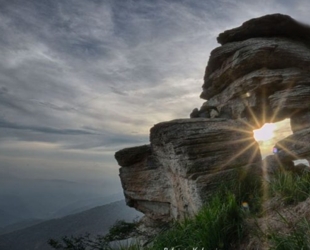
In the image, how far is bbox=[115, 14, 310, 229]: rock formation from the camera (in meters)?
16.0

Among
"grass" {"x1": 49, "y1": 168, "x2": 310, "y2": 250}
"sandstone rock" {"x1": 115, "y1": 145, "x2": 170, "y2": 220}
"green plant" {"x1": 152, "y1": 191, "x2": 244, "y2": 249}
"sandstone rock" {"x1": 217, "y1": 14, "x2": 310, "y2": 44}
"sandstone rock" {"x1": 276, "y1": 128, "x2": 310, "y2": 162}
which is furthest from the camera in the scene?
"sandstone rock" {"x1": 217, "y1": 14, "x2": 310, "y2": 44}

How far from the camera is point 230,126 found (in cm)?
1794

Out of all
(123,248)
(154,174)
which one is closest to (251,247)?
(123,248)

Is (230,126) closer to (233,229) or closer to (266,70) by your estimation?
(266,70)

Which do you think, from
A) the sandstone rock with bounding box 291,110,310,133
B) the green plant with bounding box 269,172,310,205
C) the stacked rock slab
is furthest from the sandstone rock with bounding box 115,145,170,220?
the sandstone rock with bounding box 291,110,310,133

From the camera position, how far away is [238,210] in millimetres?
10086

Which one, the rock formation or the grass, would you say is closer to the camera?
the grass

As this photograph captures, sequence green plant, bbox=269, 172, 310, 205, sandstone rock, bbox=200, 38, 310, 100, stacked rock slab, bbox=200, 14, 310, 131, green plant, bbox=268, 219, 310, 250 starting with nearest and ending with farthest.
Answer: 1. green plant, bbox=268, 219, 310, 250
2. green plant, bbox=269, 172, 310, 205
3. stacked rock slab, bbox=200, 14, 310, 131
4. sandstone rock, bbox=200, 38, 310, 100

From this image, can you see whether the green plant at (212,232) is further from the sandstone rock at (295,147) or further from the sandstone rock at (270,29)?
the sandstone rock at (270,29)

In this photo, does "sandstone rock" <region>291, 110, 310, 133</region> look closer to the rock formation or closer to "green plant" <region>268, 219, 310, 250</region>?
the rock formation

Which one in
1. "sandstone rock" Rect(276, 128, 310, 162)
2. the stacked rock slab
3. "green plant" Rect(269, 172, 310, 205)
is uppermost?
the stacked rock slab

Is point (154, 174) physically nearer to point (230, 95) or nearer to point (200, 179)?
point (200, 179)

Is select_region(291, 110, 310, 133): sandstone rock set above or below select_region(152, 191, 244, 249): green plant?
above

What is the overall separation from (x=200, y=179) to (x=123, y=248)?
5.95m
